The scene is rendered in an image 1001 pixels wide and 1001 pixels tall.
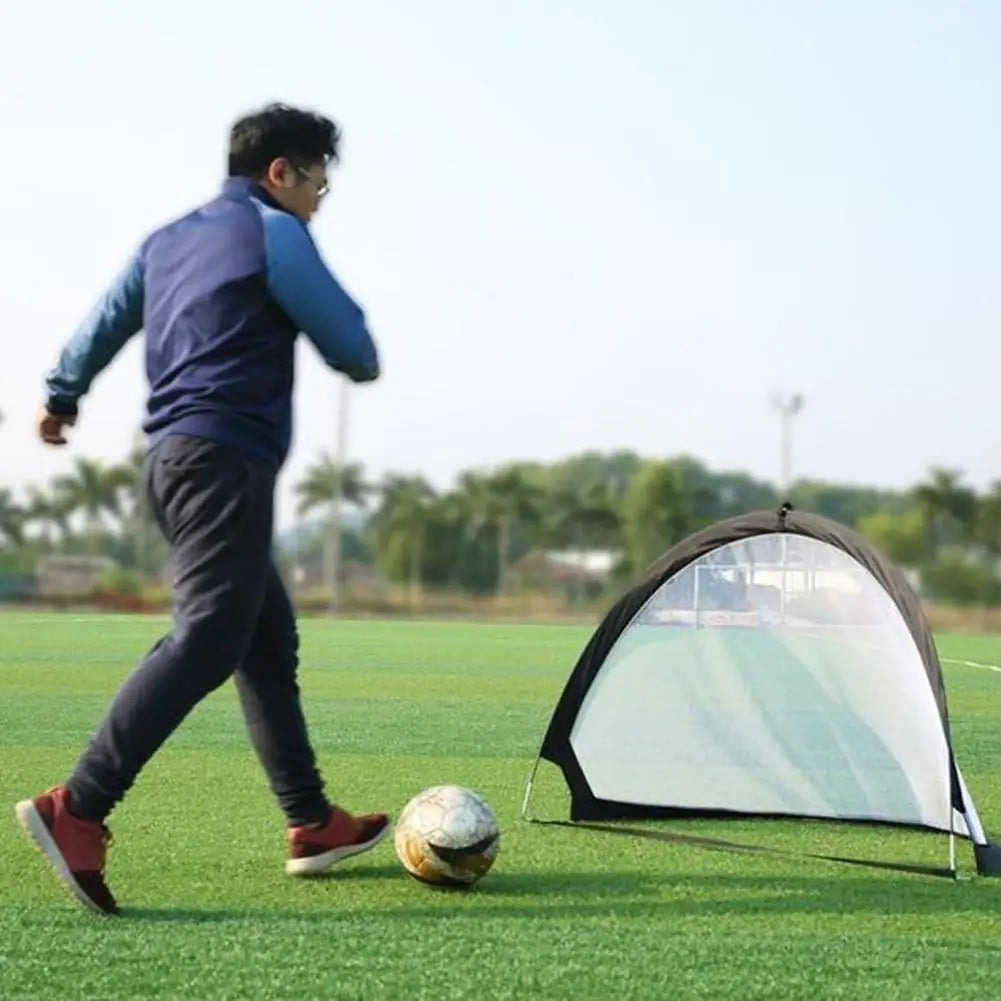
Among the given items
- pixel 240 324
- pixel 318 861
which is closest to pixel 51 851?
pixel 318 861

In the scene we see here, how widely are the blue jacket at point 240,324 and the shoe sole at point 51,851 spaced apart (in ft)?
2.93

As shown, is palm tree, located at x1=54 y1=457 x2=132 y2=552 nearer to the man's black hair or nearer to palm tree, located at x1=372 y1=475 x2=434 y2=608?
palm tree, located at x1=372 y1=475 x2=434 y2=608

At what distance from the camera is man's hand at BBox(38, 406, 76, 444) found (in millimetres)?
4438

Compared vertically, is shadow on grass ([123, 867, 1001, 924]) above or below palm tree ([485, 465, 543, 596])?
below

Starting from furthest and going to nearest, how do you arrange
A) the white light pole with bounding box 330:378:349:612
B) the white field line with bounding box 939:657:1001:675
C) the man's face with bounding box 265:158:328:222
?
1. the white light pole with bounding box 330:378:349:612
2. the white field line with bounding box 939:657:1001:675
3. the man's face with bounding box 265:158:328:222

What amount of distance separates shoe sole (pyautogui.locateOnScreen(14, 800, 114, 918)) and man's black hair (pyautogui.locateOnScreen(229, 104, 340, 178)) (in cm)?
158

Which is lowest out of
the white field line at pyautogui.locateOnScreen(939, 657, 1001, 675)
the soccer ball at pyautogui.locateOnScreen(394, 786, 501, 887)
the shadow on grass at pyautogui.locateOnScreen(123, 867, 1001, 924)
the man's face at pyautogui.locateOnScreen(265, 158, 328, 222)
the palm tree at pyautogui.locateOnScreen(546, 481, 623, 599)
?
the white field line at pyautogui.locateOnScreen(939, 657, 1001, 675)

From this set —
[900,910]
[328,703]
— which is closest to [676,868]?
[900,910]

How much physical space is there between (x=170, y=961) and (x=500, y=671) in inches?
479

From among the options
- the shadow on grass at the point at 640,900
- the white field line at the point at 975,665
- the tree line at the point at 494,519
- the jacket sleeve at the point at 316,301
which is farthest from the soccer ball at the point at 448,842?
the tree line at the point at 494,519

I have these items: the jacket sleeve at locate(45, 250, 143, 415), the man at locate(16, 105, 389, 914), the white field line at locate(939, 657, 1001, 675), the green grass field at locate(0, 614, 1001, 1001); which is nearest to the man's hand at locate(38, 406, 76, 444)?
the jacket sleeve at locate(45, 250, 143, 415)

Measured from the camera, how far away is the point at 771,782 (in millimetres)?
5754

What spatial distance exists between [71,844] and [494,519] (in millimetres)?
67812

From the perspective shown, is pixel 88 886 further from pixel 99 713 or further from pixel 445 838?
pixel 99 713
